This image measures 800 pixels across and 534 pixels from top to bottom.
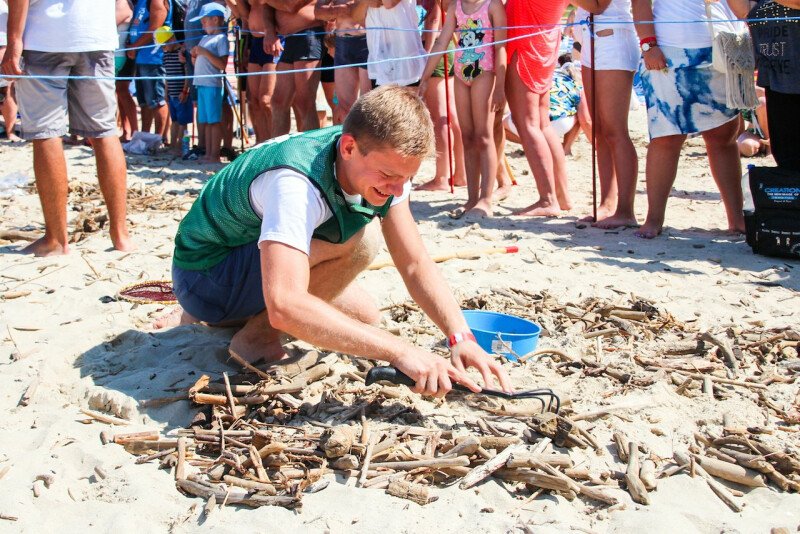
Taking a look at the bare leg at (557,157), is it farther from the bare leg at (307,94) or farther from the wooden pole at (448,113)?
the bare leg at (307,94)

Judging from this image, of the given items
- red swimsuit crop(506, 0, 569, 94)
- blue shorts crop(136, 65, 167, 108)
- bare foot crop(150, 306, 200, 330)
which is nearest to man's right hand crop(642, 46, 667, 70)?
red swimsuit crop(506, 0, 569, 94)

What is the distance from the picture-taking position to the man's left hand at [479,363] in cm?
315

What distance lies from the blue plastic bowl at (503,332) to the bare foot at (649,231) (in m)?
2.27

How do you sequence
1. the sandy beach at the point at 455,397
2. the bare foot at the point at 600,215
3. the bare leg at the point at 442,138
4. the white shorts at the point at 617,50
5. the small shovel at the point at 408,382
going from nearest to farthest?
the sandy beach at the point at 455,397
the small shovel at the point at 408,382
the white shorts at the point at 617,50
the bare foot at the point at 600,215
the bare leg at the point at 442,138

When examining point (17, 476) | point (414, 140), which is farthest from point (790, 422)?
point (17, 476)

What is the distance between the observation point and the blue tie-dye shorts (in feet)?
19.0

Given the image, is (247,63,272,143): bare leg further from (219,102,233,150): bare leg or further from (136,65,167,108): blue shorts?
(136,65,167,108): blue shorts

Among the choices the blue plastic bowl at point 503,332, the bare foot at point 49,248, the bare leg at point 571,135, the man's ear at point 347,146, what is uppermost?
the man's ear at point 347,146

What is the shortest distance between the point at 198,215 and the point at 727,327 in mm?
2532

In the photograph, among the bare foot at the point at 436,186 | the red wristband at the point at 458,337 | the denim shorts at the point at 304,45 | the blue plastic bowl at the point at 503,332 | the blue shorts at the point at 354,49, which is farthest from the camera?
the denim shorts at the point at 304,45

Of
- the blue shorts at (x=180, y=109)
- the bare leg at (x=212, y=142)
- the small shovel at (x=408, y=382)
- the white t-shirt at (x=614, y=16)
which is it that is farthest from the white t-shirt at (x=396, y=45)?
the small shovel at (x=408, y=382)

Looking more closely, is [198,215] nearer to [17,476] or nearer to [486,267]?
[17,476]

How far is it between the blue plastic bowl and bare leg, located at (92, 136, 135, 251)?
101 inches

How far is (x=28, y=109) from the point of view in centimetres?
530
